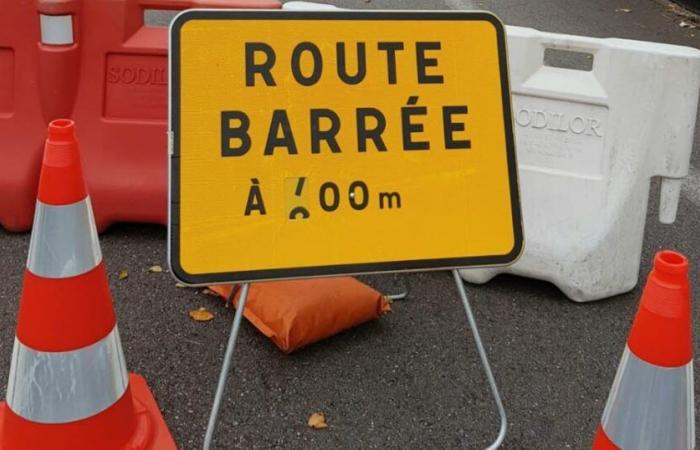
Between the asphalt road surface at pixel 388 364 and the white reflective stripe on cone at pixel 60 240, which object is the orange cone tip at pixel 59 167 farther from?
the asphalt road surface at pixel 388 364

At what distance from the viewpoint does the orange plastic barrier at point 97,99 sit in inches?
148

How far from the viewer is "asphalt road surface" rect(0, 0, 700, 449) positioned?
107 inches

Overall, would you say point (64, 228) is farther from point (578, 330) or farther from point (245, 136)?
point (578, 330)

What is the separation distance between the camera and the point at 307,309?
301cm

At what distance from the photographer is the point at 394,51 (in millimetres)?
2617

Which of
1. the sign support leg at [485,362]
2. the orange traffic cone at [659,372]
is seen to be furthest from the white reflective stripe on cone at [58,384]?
the orange traffic cone at [659,372]

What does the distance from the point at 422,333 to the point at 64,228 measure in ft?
5.19

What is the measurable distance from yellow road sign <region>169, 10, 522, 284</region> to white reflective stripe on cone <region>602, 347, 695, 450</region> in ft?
2.23

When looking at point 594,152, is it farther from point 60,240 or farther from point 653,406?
point 60,240

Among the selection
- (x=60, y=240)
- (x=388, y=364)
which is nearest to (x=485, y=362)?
(x=388, y=364)

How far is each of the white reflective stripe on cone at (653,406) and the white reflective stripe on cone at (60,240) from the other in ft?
4.88

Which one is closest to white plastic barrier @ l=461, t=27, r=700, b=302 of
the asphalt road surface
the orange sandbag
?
the asphalt road surface

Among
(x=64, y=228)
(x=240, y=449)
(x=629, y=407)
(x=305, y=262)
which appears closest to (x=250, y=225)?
(x=305, y=262)

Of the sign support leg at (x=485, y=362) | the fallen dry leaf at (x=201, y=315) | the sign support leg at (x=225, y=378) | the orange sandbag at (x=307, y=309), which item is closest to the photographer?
the sign support leg at (x=225, y=378)
